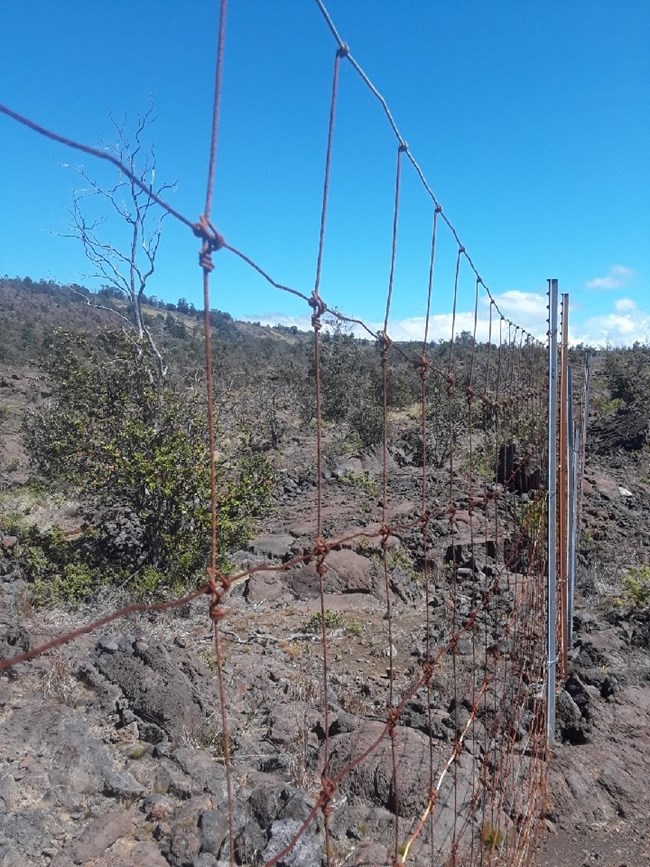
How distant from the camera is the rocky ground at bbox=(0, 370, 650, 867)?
278cm

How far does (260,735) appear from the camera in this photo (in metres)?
3.81

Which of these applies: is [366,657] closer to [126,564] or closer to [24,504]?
[126,564]

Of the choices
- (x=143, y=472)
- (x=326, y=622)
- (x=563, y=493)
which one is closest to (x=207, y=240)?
(x=563, y=493)

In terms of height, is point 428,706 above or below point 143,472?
below

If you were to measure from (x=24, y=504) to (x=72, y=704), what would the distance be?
6334 mm

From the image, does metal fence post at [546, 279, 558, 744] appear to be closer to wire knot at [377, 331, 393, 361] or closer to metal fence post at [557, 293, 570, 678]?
metal fence post at [557, 293, 570, 678]

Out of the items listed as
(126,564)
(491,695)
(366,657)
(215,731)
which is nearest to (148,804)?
(215,731)

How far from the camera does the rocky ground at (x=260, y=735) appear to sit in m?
2.78

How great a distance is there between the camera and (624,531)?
8.59m

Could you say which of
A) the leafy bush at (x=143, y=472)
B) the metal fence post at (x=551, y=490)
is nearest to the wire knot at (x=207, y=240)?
the metal fence post at (x=551, y=490)

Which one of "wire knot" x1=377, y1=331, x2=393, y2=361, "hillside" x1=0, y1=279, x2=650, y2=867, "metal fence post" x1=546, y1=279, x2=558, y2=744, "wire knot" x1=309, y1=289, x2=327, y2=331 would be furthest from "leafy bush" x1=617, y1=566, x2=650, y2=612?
"wire knot" x1=309, y1=289, x2=327, y2=331

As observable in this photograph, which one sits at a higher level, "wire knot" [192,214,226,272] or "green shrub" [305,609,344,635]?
"wire knot" [192,214,226,272]

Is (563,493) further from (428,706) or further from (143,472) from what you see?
(143,472)

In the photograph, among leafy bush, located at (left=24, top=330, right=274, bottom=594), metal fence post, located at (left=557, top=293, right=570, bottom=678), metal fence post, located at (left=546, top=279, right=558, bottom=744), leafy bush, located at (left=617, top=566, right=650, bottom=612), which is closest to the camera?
metal fence post, located at (left=546, top=279, right=558, bottom=744)
